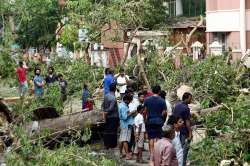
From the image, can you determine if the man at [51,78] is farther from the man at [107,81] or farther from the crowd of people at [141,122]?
the crowd of people at [141,122]

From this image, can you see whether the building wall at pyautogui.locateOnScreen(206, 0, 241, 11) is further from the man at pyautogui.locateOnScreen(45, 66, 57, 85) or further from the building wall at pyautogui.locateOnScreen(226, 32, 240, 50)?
the man at pyautogui.locateOnScreen(45, 66, 57, 85)

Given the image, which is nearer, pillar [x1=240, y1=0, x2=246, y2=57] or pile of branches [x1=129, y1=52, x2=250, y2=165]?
pile of branches [x1=129, y1=52, x2=250, y2=165]

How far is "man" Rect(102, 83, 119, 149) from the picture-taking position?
1398cm

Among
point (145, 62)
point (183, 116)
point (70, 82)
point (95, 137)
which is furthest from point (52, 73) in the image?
point (183, 116)

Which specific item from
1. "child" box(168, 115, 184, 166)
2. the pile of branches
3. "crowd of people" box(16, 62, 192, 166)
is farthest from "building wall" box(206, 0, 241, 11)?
"child" box(168, 115, 184, 166)

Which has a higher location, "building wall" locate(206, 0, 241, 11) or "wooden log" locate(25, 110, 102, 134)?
"building wall" locate(206, 0, 241, 11)

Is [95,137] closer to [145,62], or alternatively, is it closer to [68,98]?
[68,98]

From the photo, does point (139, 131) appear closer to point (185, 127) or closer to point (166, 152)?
point (185, 127)

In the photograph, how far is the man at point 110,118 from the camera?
550 inches

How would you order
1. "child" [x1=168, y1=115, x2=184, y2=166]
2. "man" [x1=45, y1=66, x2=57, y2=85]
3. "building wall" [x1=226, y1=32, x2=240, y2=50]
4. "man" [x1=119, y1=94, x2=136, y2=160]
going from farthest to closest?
"building wall" [x1=226, y1=32, x2=240, y2=50]
"man" [x1=45, y1=66, x2=57, y2=85]
"man" [x1=119, y1=94, x2=136, y2=160]
"child" [x1=168, y1=115, x2=184, y2=166]

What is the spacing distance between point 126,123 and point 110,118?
0.60 metres

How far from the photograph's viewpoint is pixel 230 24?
108 ft

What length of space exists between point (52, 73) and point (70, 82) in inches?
77.5

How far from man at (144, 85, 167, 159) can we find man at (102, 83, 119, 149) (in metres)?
1.53
